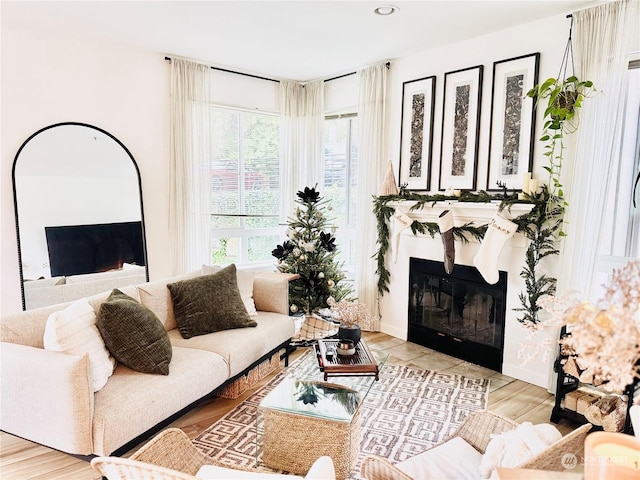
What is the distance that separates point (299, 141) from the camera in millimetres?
5387

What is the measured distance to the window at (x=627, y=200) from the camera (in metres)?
2.93

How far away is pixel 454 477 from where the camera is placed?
63.1 inches

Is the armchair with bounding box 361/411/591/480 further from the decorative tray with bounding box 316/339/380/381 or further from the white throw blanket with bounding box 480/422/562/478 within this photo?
the decorative tray with bounding box 316/339/380/381

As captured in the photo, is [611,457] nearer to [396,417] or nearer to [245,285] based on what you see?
[396,417]

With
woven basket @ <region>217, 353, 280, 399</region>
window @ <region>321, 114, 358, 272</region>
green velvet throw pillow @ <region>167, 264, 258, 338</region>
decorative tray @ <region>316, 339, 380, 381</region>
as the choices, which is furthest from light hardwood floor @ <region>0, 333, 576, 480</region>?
window @ <region>321, 114, 358, 272</region>

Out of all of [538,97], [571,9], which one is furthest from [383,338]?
[571,9]

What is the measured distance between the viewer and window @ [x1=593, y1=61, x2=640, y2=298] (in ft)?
9.61

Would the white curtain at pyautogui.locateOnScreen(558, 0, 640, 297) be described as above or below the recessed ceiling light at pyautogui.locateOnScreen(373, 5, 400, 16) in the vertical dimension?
below

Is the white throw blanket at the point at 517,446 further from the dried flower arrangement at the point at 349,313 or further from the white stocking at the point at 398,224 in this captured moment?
the white stocking at the point at 398,224

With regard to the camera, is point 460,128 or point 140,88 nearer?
point 460,128

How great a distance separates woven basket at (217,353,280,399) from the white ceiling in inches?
104

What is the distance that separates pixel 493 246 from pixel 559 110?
1.07 meters

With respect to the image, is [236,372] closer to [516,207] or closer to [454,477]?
[454,477]

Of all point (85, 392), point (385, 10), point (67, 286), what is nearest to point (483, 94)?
point (385, 10)
